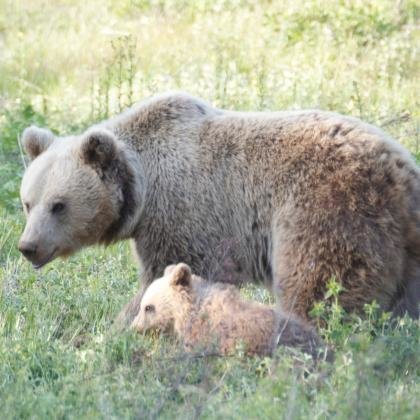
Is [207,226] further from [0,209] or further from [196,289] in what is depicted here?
[0,209]

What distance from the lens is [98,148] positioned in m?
6.90

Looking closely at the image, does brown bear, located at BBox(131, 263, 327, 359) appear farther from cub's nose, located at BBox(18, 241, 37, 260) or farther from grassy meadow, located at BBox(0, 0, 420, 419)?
cub's nose, located at BBox(18, 241, 37, 260)

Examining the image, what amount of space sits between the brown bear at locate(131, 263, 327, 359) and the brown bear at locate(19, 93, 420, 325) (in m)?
0.29

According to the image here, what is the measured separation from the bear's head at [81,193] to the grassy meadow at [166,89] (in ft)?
1.63

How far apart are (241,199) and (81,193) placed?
0.94 meters

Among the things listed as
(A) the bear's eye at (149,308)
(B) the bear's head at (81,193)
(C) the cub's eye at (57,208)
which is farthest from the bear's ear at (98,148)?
(A) the bear's eye at (149,308)

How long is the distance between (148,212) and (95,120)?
4.55 metres

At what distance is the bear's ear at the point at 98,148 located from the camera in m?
6.86

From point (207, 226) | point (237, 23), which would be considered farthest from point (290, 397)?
point (237, 23)

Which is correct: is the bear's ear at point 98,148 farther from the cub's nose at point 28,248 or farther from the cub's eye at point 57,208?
the cub's nose at point 28,248

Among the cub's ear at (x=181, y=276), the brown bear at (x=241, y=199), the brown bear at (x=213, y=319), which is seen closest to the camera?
the brown bear at (x=213, y=319)

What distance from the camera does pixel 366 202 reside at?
252 inches

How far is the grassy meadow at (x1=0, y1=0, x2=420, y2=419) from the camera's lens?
5133 mm

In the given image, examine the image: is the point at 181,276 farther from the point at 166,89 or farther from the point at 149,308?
the point at 166,89
